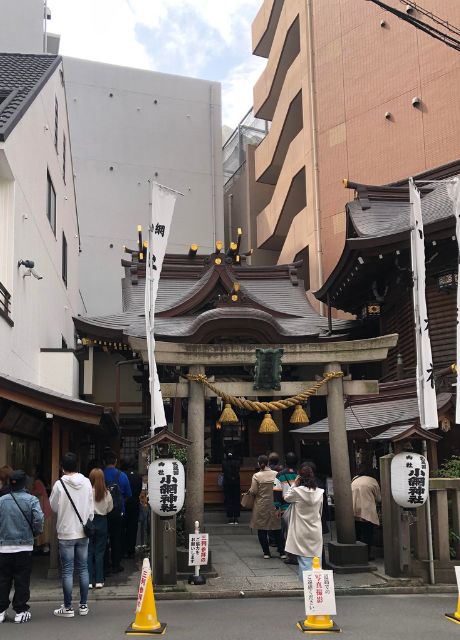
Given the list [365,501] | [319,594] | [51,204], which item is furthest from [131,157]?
[319,594]

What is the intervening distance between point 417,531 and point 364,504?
1683 millimetres

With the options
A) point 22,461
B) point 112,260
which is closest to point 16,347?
point 22,461

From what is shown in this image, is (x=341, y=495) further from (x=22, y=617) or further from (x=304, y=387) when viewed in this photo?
(x=22, y=617)

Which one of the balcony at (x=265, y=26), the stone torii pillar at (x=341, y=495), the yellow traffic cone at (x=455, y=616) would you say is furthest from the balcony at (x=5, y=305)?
the balcony at (x=265, y=26)

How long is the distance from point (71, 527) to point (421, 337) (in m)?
5.74

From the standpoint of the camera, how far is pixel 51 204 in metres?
17.7

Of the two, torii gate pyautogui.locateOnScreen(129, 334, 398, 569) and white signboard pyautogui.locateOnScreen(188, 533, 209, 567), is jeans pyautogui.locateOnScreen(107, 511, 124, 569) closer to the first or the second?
torii gate pyautogui.locateOnScreen(129, 334, 398, 569)

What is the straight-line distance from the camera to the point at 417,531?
9.70 metres

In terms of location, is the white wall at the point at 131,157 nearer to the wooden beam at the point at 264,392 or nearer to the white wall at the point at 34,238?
the white wall at the point at 34,238

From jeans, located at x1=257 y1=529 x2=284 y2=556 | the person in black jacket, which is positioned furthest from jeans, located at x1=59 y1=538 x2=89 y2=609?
the person in black jacket

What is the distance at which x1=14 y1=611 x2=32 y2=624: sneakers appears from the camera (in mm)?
7285

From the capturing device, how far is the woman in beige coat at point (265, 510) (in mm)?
11164

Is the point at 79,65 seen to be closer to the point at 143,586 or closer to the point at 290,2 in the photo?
the point at 290,2

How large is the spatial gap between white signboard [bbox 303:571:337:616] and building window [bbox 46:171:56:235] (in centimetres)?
1247
